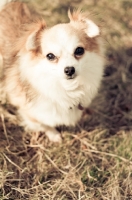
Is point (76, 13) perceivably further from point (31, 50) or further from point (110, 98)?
point (110, 98)

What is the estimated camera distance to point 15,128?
3.28 m

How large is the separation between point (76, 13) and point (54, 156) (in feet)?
4.45

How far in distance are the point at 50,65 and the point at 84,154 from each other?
111 cm

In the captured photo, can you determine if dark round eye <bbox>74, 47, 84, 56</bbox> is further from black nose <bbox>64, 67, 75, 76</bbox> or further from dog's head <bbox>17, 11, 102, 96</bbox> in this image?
black nose <bbox>64, 67, 75, 76</bbox>

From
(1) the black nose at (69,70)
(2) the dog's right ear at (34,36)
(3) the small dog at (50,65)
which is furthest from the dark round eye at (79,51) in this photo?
(2) the dog's right ear at (34,36)

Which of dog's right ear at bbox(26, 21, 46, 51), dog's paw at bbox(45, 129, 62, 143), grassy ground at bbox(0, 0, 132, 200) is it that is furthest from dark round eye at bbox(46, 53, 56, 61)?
dog's paw at bbox(45, 129, 62, 143)

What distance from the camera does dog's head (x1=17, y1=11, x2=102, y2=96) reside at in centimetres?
239

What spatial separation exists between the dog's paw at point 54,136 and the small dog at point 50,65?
0.25m

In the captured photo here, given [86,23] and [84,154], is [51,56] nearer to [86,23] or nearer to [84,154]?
[86,23]

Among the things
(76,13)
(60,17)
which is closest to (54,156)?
(76,13)

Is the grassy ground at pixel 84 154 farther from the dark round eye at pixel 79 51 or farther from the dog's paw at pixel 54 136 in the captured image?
the dark round eye at pixel 79 51

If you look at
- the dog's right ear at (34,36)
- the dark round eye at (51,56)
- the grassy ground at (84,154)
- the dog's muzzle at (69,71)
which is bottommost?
the grassy ground at (84,154)

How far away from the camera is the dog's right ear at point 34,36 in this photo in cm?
244

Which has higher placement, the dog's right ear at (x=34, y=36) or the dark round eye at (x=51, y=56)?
the dog's right ear at (x=34, y=36)
